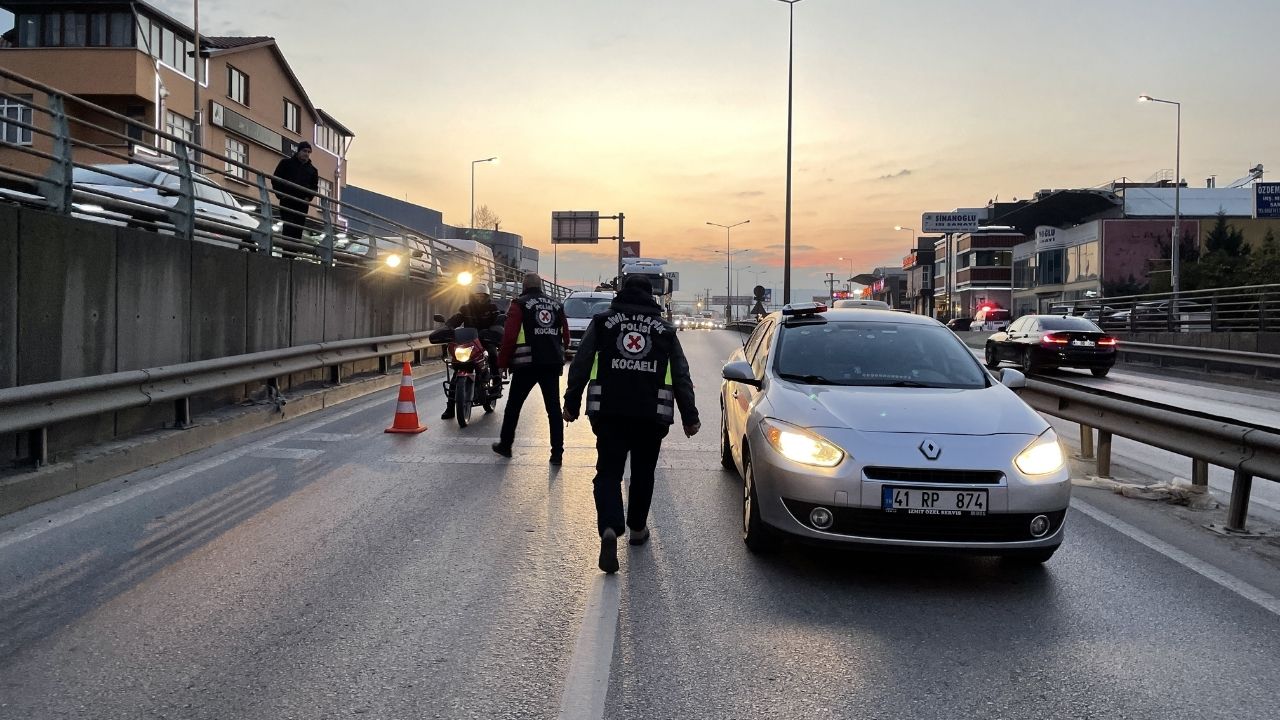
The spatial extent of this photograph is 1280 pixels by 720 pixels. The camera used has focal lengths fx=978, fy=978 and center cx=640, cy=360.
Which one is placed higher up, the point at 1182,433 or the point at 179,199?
the point at 179,199

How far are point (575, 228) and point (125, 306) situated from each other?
193 ft

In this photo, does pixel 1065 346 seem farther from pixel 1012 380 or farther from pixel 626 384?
pixel 626 384

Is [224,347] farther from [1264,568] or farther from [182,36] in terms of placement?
[182,36]

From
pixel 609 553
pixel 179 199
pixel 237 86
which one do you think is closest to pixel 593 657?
pixel 609 553

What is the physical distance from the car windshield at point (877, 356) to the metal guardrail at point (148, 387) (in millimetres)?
Result: 4994

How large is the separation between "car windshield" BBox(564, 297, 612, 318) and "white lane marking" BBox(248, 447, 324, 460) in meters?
14.7

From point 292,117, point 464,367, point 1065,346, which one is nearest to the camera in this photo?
point 464,367

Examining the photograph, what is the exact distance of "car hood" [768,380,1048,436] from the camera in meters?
5.17

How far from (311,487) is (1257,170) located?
99.5 meters

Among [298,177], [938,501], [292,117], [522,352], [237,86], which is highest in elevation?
[292,117]

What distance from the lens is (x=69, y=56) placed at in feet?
135

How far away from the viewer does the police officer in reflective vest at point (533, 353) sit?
8.79m

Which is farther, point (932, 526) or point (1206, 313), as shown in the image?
point (1206, 313)

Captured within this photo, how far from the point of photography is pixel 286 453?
8922 mm
